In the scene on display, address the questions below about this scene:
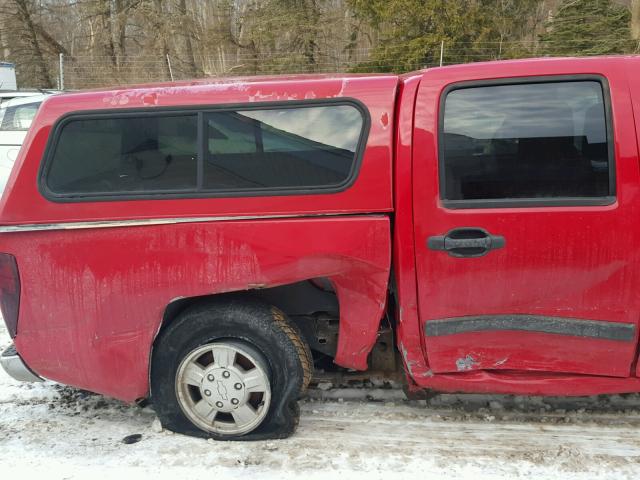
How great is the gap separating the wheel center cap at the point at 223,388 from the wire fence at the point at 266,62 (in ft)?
39.2

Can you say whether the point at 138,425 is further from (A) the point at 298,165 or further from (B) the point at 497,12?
(B) the point at 497,12

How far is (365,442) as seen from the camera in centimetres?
279

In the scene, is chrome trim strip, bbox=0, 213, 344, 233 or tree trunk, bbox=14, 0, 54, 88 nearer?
chrome trim strip, bbox=0, 213, 344, 233

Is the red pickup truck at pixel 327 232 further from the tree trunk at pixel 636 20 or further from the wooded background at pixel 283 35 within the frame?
the tree trunk at pixel 636 20

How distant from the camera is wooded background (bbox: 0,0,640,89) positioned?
48.5ft

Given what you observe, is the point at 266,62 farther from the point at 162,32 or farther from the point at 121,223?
the point at 121,223

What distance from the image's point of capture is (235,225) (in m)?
2.58

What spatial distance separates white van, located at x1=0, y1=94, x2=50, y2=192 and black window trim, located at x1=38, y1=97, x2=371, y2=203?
6.06 meters

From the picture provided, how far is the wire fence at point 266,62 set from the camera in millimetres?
14612

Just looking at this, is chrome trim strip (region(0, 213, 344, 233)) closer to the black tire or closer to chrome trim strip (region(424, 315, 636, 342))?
the black tire

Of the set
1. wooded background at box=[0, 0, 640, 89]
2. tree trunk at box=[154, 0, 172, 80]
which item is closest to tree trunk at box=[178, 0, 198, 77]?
wooded background at box=[0, 0, 640, 89]

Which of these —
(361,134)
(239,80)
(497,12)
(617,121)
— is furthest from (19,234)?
(497,12)

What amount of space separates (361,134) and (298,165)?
0.34 meters

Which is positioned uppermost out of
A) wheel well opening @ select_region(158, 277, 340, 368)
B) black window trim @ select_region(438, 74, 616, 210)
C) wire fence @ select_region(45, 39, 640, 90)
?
wire fence @ select_region(45, 39, 640, 90)
